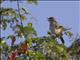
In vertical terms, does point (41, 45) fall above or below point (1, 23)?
below

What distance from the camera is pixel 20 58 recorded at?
4043 millimetres

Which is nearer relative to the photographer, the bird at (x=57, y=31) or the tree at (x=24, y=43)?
the tree at (x=24, y=43)

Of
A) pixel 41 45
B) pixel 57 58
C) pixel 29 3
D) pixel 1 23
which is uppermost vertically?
pixel 29 3

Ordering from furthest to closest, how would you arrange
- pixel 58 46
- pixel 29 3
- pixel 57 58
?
pixel 57 58, pixel 58 46, pixel 29 3

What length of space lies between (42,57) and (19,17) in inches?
22.3

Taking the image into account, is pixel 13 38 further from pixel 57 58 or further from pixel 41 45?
pixel 57 58

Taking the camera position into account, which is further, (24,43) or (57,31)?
(57,31)

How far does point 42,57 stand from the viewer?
4.08 metres

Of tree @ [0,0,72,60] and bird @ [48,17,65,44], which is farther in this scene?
bird @ [48,17,65,44]

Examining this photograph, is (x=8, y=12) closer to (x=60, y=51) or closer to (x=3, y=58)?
(x=3, y=58)

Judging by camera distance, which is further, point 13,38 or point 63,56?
point 63,56

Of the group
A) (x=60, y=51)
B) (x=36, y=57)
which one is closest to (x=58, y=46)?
(x=60, y=51)

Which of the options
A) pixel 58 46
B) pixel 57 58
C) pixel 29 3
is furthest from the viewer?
pixel 57 58

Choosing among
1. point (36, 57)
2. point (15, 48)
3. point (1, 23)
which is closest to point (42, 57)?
point (36, 57)
